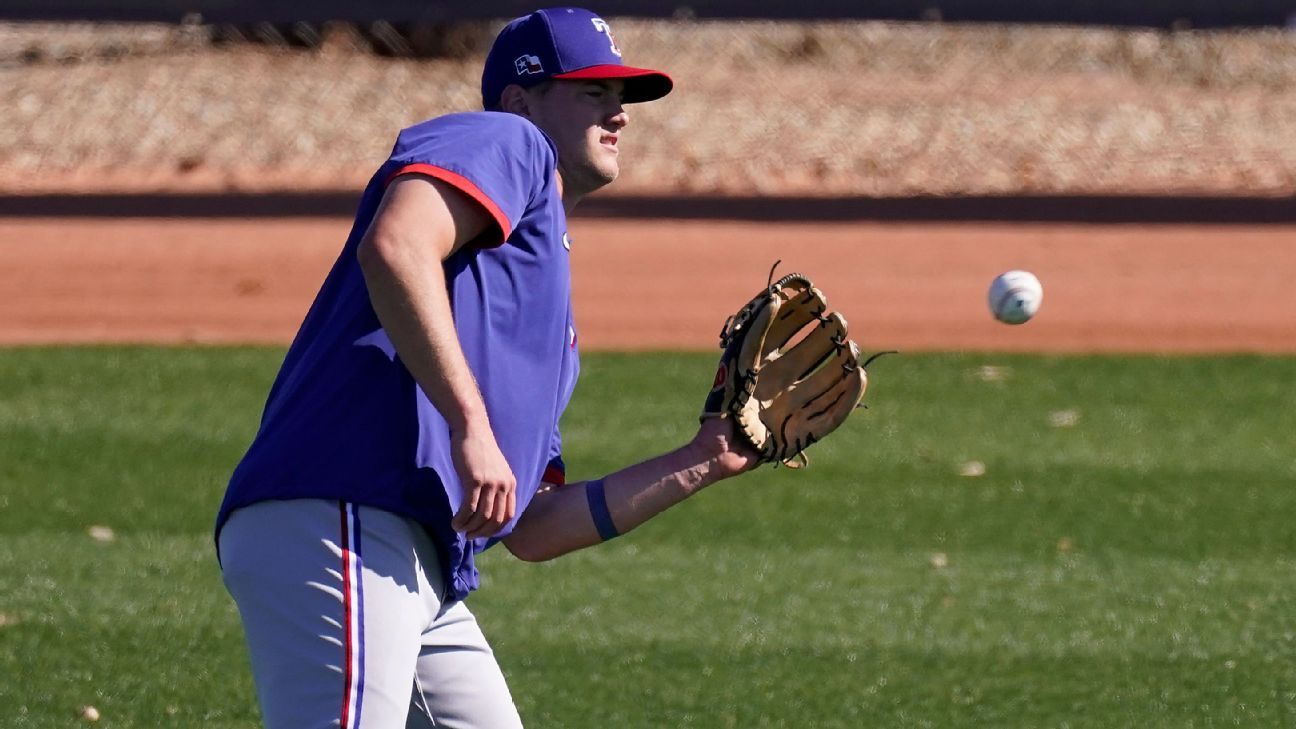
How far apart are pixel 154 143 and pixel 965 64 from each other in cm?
1101

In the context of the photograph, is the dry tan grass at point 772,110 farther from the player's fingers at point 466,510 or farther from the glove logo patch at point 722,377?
the player's fingers at point 466,510

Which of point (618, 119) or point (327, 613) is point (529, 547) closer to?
point (327, 613)

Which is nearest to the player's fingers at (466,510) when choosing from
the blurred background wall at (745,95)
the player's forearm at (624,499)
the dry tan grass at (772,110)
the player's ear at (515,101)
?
the player's forearm at (624,499)

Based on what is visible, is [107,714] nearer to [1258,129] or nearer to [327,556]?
[327,556]

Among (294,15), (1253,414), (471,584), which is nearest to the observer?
(471,584)

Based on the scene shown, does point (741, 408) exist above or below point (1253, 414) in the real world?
above

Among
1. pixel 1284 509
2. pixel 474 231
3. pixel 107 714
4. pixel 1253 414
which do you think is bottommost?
pixel 1253 414

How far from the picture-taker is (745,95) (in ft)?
73.8

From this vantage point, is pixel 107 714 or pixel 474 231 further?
pixel 107 714

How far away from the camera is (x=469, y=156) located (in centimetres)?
285

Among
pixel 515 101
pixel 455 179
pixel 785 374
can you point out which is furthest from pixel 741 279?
pixel 455 179

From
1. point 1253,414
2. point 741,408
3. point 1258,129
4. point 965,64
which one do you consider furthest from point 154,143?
point 741,408

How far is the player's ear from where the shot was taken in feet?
10.7

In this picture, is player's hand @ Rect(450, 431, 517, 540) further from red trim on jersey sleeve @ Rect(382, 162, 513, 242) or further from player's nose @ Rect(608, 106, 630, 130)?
player's nose @ Rect(608, 106, 630, 130)
